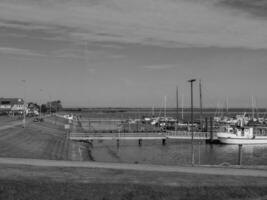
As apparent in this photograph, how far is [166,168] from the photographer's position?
2338 cm

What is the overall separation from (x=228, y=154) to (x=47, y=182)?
50596mm

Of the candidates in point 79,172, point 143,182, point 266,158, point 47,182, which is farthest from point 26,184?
point 266,158

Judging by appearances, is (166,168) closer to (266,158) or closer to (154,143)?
(266,158)

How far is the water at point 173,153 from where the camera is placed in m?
55.9

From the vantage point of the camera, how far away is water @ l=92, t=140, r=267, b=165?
183 feet

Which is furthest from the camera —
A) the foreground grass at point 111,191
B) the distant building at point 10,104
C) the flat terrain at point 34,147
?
the distant building at point 10,104

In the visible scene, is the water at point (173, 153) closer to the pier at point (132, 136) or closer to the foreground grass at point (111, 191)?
the pier at point (132, 136)

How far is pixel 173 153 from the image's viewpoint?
65125 millimetres

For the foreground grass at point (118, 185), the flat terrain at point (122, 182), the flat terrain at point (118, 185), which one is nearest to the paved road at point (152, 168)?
the flat terrain at point (122, 182)

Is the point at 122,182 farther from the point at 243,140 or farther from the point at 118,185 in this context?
the point at 243,140

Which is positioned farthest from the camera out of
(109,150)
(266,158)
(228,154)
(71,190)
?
(109,150)

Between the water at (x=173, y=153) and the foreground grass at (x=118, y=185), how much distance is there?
31761mm

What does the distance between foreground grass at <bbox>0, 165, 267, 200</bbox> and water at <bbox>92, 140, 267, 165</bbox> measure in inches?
1250

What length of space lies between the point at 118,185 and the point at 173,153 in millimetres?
47754
